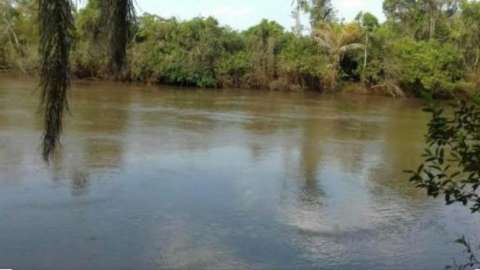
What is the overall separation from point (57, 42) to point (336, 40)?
2366cm

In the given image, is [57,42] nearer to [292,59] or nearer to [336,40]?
[292,59]

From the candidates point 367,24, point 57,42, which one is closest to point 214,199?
point 57,42

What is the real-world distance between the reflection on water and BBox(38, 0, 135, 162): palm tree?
2993 mm

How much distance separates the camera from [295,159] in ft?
35.7

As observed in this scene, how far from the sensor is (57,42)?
280cm

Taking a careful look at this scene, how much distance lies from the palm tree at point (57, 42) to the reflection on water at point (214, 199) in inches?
118

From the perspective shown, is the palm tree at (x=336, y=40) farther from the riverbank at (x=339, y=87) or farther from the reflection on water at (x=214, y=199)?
the reflection on water at (x=214, y=199)

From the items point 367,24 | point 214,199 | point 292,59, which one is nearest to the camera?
point 214,199

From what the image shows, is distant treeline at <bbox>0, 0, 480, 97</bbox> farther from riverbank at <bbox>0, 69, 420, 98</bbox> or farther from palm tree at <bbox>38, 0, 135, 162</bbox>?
palm tree at <bbox>38, 0, 135, 162</bbox>

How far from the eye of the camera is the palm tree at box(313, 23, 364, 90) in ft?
83.1

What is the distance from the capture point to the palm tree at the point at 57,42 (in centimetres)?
277

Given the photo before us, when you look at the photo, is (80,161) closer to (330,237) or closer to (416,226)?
(330,237)

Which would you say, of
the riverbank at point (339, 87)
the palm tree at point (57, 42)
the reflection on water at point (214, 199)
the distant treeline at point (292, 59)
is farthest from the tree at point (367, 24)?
the palm tree at point (57, 42)

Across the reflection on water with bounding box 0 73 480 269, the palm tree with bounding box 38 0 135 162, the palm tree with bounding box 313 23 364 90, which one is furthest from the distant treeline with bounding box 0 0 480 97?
the palm tree with bounding box 38 0 135 162
